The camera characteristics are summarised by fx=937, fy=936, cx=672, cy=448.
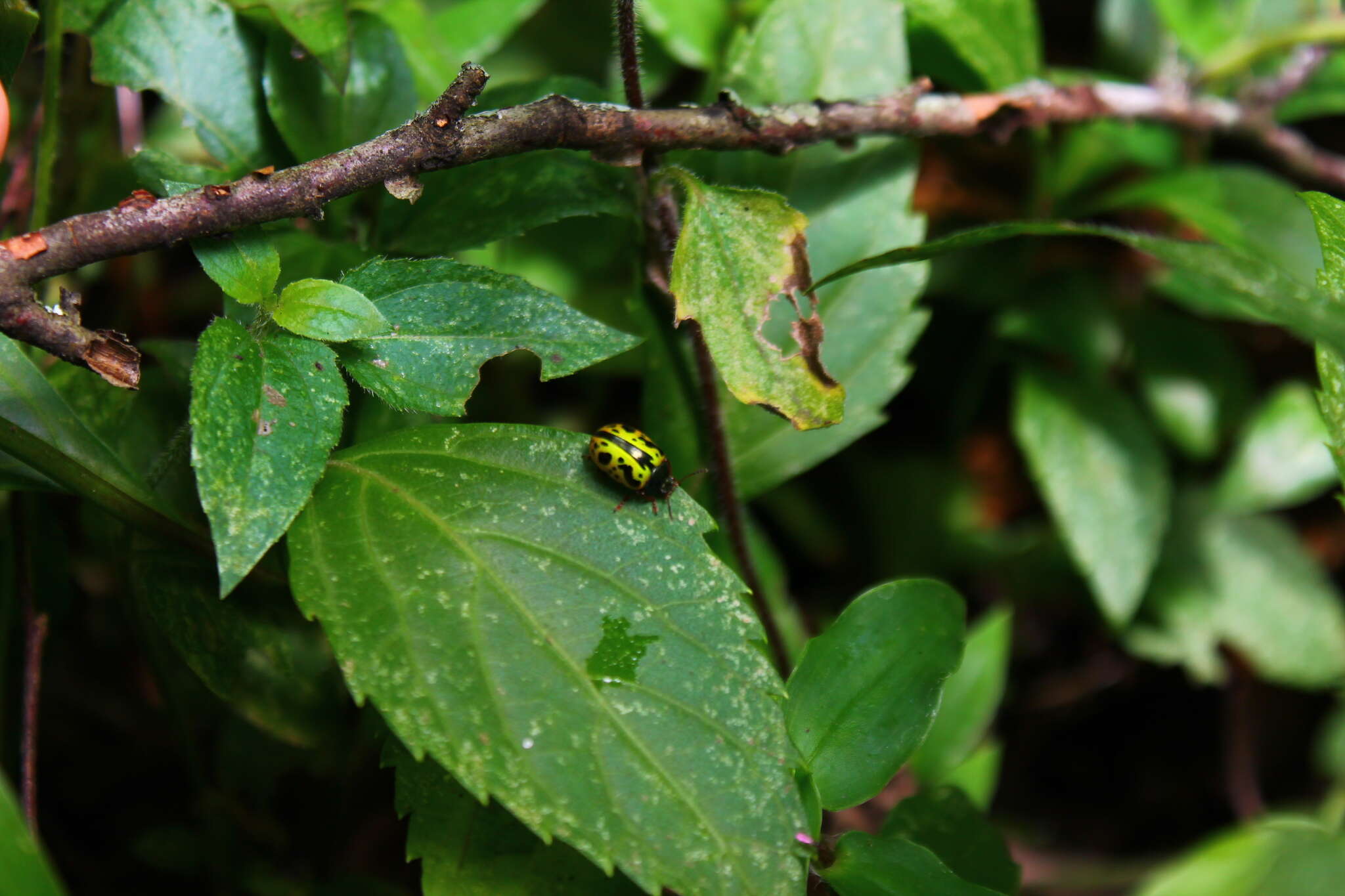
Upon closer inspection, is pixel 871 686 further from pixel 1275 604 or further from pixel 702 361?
pixel 1275 604

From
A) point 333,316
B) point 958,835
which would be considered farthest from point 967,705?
point 333,316

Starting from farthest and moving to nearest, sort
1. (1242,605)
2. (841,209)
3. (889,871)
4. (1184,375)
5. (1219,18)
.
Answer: (1242,605)
(1184,375)
(1219,18)
(841,209)
(889,871)

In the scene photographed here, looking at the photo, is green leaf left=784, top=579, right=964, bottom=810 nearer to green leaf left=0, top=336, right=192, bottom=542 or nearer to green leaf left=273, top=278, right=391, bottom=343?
green leaf left=273, top=278, right=391, bottom=343

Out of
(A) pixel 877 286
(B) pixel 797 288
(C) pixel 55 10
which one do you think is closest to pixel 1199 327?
(A) pixel 877 286

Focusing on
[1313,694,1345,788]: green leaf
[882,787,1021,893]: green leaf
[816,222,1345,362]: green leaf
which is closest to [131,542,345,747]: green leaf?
[882,787,1021,893]: green leaf

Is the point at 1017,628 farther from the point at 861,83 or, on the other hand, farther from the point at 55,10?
the point at 55,10

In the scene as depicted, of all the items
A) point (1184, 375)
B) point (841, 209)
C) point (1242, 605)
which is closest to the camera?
point (841, 209)

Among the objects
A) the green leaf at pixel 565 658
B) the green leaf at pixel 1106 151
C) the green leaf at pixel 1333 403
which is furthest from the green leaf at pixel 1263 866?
the green leaf at pixel 1106 151
